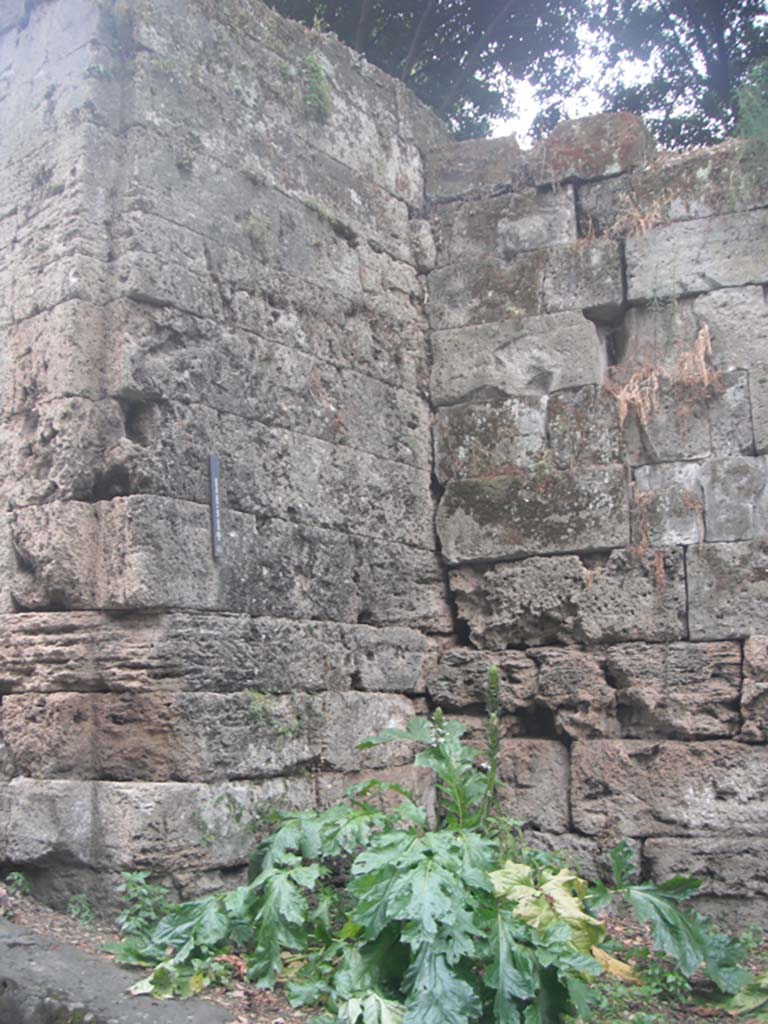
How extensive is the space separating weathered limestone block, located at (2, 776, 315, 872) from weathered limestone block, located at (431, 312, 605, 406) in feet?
9.68

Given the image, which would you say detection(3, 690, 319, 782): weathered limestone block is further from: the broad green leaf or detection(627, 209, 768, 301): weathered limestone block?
detection(627, 209, 768, 301): weathered limestone block

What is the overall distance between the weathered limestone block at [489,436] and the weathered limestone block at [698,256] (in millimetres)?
910

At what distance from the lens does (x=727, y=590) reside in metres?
6.03

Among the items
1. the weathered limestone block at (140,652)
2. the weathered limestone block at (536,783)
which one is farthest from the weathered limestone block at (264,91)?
the weathered limestone block at (536,783)

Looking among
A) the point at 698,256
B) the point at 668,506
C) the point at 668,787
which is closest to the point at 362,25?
the point at 698,256

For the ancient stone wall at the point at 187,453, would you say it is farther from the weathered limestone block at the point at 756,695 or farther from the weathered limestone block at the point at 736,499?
the weathered limestone block at the point at 756,695

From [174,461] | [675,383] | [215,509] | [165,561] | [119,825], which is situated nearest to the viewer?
[119,825]

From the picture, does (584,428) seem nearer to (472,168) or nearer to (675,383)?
(675,383)

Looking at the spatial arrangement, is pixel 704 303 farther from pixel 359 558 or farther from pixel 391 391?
pixel 359 558

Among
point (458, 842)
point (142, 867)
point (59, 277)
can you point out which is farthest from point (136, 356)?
point (458, 842)

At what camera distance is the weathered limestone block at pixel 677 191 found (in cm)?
645

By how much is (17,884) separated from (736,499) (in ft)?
13.2

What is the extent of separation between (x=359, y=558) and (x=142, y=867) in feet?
6.90

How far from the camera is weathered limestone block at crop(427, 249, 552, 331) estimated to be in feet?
22.6
